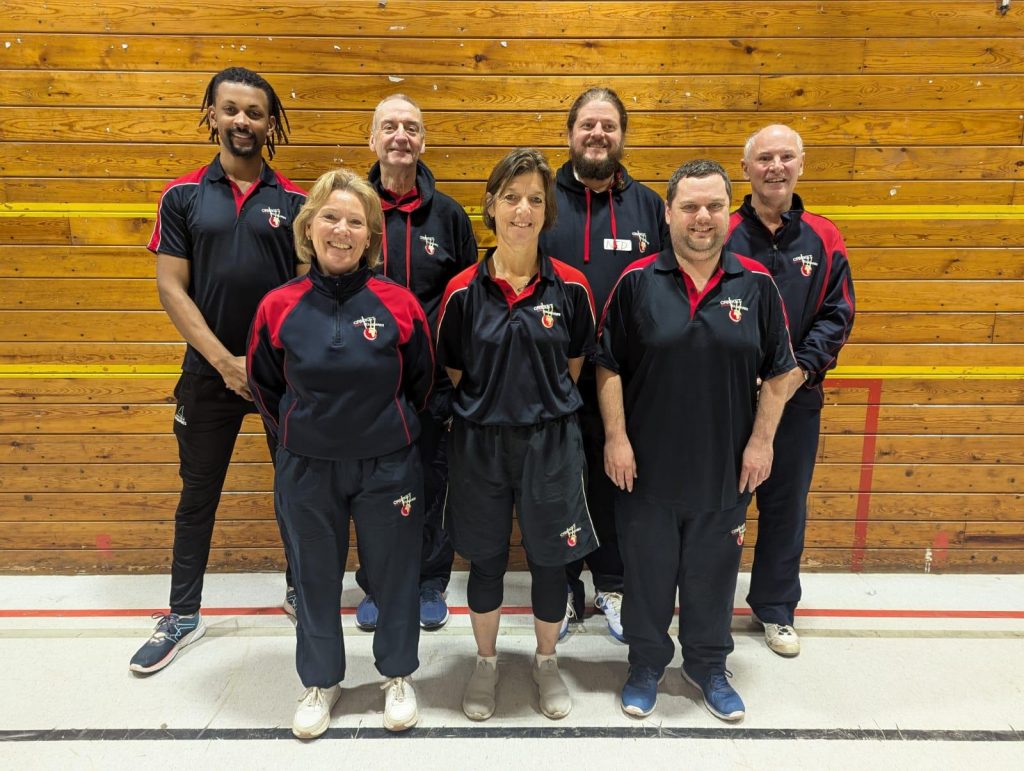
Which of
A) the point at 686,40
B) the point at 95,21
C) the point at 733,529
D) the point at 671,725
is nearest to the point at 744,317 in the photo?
the point at 733,529

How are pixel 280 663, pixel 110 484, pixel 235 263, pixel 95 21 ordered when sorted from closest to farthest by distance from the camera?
pixel 235 263
pixel 280 663
pixel 95 21
pixel 110 484

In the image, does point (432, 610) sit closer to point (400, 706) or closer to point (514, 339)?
point (400, 706)

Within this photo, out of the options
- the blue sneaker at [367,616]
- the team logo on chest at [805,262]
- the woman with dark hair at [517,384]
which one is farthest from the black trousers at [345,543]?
the team logo on chest at [805,262]

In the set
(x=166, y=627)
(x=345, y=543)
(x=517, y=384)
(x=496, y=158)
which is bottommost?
(x=166, y=627)

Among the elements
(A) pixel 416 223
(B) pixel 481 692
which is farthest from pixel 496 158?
(B) pixel 481 692

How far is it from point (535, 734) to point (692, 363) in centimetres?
140

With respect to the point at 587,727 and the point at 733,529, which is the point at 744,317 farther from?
the point at 587,727

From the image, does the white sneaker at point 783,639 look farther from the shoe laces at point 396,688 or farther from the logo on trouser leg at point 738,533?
the shoe laces at point 396,688

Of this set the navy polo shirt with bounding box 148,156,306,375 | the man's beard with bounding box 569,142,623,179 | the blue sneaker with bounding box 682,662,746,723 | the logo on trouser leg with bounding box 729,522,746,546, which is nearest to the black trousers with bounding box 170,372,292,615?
the navy polo shirt with bounding box 148,156,306,375

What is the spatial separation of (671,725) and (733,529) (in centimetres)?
75

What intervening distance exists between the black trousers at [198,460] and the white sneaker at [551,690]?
4.56 ft

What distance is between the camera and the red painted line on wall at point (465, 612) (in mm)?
2895

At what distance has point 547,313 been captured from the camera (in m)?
1.98

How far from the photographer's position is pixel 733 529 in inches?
84.7
